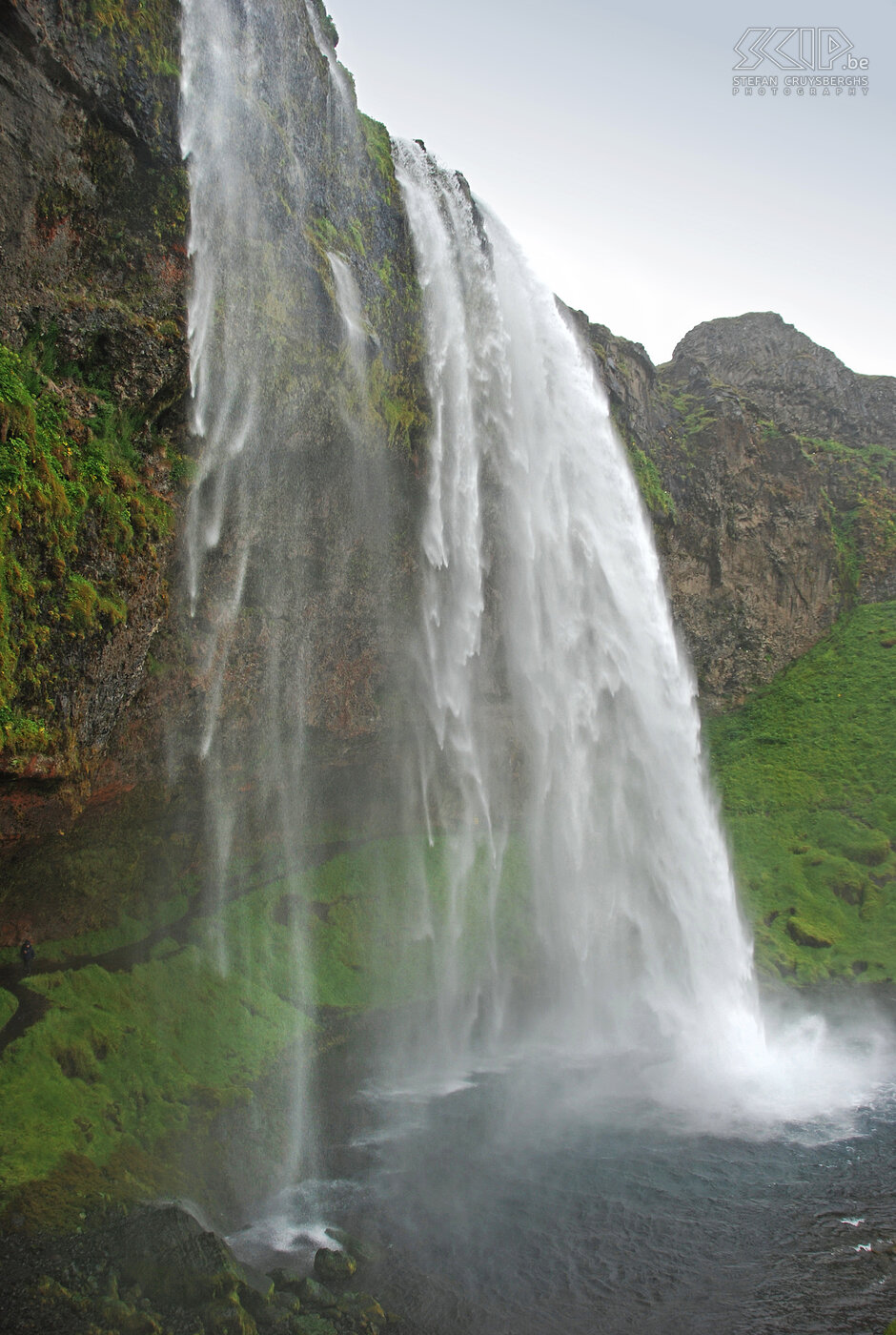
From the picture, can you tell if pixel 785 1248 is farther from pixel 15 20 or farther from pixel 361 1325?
pixel 15 20

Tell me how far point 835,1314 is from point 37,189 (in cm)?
1941

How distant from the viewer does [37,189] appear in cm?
1212

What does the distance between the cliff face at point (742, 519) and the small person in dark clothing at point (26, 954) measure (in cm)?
2475

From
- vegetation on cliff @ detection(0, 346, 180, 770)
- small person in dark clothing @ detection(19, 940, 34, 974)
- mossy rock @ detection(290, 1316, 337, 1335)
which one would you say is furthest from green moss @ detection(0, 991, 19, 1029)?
mossy rock @ detection(290, 1316, 337, 1335)

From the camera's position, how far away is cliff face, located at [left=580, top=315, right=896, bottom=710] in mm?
30547

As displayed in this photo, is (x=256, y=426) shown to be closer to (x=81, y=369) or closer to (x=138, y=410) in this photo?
(x=138, y=410)

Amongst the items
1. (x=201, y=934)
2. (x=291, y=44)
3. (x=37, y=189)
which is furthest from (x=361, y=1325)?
(x=291, y=44)

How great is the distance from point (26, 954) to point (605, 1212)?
1187cm

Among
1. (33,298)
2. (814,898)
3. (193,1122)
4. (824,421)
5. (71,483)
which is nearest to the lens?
(71,483)

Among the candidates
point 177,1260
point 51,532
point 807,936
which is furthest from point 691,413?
point 177,1260

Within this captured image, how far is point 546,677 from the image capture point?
23141 mm

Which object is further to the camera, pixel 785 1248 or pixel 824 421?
pixel 824 421

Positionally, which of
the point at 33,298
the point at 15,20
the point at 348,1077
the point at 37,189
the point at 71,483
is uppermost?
the point at 15,20

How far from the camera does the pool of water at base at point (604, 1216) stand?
29.7ft
